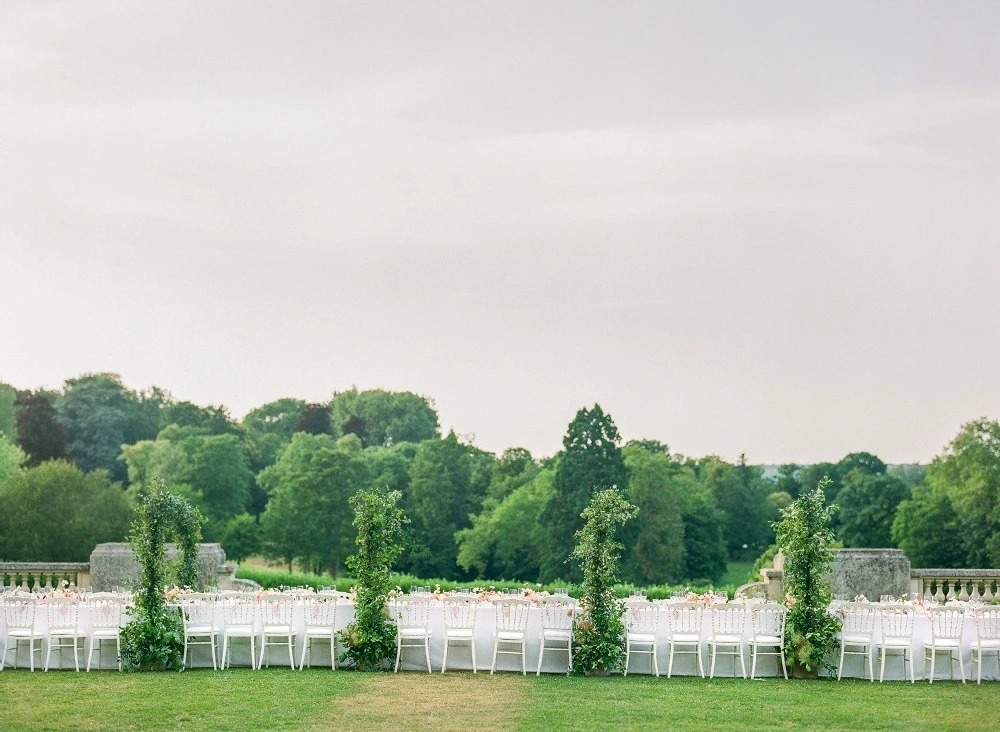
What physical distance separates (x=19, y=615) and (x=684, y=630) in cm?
855

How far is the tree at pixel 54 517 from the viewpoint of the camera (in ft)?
142

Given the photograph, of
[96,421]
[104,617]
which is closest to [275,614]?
[104,617]

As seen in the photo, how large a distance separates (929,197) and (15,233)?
30611 millimetres

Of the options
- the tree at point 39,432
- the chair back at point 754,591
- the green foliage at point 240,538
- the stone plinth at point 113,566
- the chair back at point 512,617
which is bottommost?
the green foliage at point 240,538

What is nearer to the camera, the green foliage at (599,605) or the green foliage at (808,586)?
the green foliage at (808,586)

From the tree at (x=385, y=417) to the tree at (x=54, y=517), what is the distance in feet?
111

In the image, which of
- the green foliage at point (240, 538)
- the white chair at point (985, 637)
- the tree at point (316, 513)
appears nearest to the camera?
the white chair at point (985, 637)

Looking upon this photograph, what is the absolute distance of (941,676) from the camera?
51.6 ft

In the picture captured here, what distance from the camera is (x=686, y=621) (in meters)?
16.0

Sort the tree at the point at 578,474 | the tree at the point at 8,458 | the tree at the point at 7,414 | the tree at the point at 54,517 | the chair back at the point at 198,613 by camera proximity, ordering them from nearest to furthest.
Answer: the chair back at the point at 198,613 → the tree at the point at 54,517 → the tree at the point at 8,458 → the tree at the point at 578,474 → the tree at the point at 7,414

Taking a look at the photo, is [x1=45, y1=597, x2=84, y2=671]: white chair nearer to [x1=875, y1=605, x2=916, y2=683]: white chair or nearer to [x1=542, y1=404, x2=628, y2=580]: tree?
[x1=875, y1=605, x2=916, y2=683]: white chair

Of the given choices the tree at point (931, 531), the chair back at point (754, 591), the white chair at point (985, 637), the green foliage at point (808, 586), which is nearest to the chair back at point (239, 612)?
the green foliage at point (808, 586)

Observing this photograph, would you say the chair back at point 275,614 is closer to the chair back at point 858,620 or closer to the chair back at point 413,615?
the chair back at point 413,615

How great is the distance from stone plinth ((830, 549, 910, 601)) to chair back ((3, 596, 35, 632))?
13.7 metres
